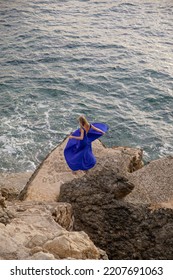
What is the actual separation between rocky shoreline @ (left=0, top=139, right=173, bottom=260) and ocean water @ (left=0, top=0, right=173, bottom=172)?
3921 millimetres

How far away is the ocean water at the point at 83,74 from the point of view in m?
16.2

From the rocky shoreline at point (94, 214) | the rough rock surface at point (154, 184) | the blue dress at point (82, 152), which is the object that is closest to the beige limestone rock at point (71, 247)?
the rocky shoreline at point (94, 214)

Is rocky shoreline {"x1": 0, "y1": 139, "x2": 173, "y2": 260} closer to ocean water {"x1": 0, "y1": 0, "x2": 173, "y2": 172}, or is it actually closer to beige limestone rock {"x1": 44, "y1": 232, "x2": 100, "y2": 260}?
beige limestone rock {"x1": 44, "y1": 232, "x2": 100, "y2": 260}

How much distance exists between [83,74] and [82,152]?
989cm

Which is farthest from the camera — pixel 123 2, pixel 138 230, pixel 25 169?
pixel 123 2

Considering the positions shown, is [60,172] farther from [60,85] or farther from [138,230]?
[60,85]

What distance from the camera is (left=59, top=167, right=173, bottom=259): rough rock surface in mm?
8320

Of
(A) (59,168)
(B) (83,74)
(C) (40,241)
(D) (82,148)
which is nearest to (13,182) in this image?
(A) (59,168)

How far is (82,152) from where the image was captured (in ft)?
36.0

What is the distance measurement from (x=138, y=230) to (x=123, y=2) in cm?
2237

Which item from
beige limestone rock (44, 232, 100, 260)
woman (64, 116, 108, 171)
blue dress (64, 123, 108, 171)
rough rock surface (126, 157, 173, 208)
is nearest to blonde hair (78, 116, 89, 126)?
woman (64, 116, 108, 171)

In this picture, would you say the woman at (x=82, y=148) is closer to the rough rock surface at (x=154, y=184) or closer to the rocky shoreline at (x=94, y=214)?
the rocky shoreline at (x=94, y=214)

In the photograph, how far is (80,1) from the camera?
91.1 ft

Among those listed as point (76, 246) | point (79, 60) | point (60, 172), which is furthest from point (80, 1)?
point (76, 246)
